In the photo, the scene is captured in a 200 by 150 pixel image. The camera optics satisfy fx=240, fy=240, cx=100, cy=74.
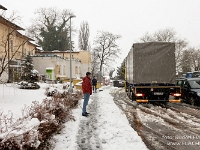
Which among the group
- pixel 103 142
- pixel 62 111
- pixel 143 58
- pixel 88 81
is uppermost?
pixel 143 58

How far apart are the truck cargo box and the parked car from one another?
2286 mm

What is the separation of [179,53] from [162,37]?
6.88 meters

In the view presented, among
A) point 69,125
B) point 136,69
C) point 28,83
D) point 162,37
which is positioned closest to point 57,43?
point 162,37

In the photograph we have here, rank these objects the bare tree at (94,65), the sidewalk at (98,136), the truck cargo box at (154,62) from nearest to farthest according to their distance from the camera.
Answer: the sidewalk at (98,136)
the truck cargo box at (154,62)
the bare tree at (94,65)

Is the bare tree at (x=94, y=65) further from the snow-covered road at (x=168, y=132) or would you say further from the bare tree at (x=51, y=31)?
the snow-covered road at (x=168, y=132)

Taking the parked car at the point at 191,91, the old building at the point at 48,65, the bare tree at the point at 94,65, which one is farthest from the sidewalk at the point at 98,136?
the bare tree at the point at 94,65

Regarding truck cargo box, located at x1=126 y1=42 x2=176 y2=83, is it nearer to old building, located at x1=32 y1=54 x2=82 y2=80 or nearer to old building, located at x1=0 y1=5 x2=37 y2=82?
old building, located at x1=0 y1=5 x2=37 y2=82

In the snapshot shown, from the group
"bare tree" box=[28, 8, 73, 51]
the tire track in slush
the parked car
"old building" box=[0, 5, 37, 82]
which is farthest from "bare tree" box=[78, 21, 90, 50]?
the tire track in slush

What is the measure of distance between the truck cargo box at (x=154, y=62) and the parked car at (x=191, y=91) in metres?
2.29

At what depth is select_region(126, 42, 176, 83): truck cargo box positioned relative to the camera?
1273cm

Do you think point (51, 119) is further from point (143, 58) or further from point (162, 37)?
point (162, 37)

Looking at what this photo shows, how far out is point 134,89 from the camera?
510 inches

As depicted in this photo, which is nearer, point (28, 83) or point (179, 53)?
point (28, 83)

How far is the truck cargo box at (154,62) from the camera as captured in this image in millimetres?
12727
